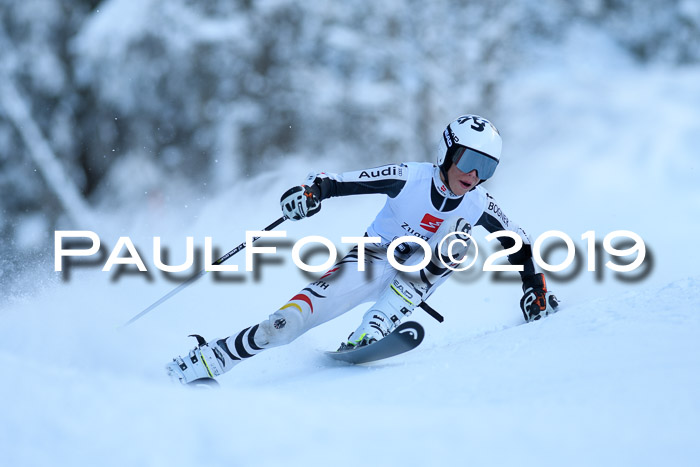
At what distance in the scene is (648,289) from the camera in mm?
3748

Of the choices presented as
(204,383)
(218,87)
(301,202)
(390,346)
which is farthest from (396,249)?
(218,87)

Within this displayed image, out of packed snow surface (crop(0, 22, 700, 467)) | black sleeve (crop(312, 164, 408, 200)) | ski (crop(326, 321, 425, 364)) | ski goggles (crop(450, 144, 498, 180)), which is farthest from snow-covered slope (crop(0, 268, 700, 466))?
black sleeve (crop(312, 164, 408, 200))

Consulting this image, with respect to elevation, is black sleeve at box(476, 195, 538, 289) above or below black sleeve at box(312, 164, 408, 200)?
below

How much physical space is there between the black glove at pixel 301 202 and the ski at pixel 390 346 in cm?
72

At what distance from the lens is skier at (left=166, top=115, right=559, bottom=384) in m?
3.57

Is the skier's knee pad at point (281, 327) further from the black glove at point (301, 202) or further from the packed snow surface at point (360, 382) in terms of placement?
the black glove at point (301, 202)

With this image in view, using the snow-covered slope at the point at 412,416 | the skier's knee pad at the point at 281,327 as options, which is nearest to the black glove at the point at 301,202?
the skier's knee pad at the point at 281,327

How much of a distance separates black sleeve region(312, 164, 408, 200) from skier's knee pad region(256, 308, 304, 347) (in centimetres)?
64

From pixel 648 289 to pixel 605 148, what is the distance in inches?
425

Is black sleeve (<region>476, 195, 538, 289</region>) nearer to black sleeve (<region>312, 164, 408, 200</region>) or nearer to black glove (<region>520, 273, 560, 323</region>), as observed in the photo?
black glove (<region>520, 273, 560, 323</region>)

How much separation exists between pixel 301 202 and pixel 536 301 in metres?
1.41

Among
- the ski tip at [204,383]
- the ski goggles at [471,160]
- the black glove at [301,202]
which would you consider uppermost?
the ski goggles at [471,160]

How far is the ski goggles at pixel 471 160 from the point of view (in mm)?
3639

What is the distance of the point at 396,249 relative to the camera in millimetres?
4000
